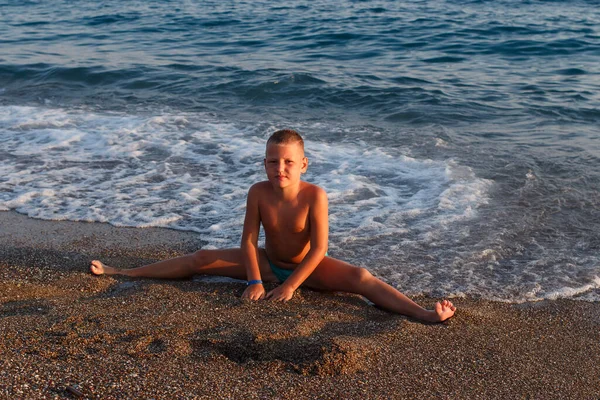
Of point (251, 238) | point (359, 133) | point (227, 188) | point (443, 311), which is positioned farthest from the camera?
point (359, 133)

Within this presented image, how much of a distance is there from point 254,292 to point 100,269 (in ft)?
3.39

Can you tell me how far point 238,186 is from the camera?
6.22m

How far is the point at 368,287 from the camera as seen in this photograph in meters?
3.91

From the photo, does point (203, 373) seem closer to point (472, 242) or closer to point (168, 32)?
point (472, 242)

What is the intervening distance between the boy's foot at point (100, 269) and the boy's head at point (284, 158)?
1179mm

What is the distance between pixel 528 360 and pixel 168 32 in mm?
→ 14639

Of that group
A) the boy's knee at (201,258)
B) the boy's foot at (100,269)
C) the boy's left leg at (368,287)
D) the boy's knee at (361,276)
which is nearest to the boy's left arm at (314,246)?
the boy's left leg at (368,287)

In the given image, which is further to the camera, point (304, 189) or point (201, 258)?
point (201, 258)

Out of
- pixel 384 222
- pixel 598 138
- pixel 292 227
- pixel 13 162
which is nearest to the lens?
pixel 292 227

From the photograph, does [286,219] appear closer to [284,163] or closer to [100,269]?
[284,163]

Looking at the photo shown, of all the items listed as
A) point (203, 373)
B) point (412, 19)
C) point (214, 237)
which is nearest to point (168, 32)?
point (412, 19)

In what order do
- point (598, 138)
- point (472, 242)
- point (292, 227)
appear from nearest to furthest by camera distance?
point (292, 227), point (472, 242), point (598, 138)

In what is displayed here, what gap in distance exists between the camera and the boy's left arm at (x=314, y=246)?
13.0 ft

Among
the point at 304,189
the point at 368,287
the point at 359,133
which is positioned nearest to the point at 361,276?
the point at 368,287
